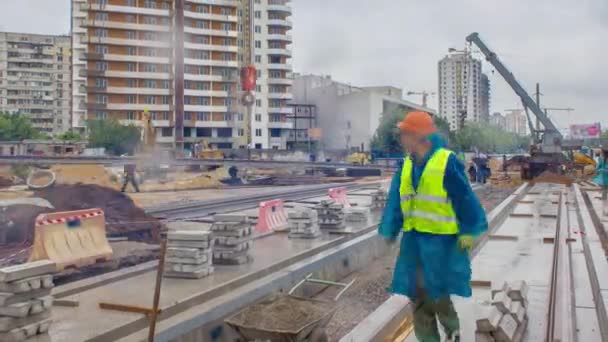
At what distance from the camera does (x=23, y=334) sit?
5.37m

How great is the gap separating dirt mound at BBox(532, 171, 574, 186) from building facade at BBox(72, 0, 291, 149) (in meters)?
40.3

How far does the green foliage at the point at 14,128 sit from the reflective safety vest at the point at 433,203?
78656 mm

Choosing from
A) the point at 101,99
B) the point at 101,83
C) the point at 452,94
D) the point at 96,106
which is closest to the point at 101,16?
the point at 101,83

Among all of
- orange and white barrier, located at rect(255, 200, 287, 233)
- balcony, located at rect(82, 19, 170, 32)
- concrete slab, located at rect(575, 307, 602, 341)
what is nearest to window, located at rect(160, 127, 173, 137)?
balcony, located at rect(82, 19, 170, 32)

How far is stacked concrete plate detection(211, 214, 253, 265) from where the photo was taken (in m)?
8.73

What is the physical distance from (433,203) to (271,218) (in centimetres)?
873

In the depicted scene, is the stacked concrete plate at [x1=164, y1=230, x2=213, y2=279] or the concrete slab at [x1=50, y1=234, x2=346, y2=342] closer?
the concrete slab at [x1=50, y1=234, x2=346, y2=342]

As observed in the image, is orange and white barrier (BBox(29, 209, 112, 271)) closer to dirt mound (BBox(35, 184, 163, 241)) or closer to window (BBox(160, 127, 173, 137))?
dirt mound (BBox(35, 184, 163, 241))

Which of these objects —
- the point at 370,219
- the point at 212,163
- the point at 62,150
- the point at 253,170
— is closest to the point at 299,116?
the point at 62,150

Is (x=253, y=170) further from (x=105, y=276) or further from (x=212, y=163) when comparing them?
(x=105, y=276)

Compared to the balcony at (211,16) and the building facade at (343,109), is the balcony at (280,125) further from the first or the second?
the balcony at (211,16)

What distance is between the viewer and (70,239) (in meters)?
9.10

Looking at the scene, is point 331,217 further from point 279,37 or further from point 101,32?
point 279,37

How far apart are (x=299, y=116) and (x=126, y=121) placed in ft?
106
